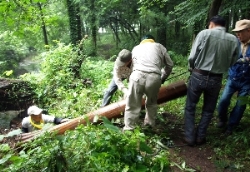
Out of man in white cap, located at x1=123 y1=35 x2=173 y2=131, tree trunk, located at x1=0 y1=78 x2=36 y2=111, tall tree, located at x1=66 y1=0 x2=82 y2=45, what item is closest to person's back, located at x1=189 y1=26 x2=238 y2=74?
man in white cap, located at x1=123 y1=35 x2=173 y2=131

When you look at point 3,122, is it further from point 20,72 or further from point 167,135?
point 20,72

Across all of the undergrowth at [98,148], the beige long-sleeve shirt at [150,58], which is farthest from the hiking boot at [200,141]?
the beige long-sleeve shirt at [150,58]

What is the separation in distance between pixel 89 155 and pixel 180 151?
2.33m

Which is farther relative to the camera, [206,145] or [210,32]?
[206,145]

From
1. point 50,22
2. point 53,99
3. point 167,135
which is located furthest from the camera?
point 53,99

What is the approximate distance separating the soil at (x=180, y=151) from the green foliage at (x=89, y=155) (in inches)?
48.3

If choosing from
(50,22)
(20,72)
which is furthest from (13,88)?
(20,72)

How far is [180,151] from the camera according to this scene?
4.30 meters

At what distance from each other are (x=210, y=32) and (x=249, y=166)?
2.27 m

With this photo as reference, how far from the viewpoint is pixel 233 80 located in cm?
445

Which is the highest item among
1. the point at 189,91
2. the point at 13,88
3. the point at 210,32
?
the point at 210,32

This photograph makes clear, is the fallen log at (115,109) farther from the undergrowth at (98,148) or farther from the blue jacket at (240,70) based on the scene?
the blue jacket at (240,70)

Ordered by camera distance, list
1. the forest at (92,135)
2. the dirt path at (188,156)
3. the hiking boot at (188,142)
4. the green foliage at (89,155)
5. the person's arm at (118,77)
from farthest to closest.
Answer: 1. the person's arm at (118,77)
2. the hiking boot at (188,142)
3. the dirt path at (188,156)
4. the forest at (92,135)
5. the green foliage at (89,155)

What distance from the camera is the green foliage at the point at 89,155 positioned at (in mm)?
2369
